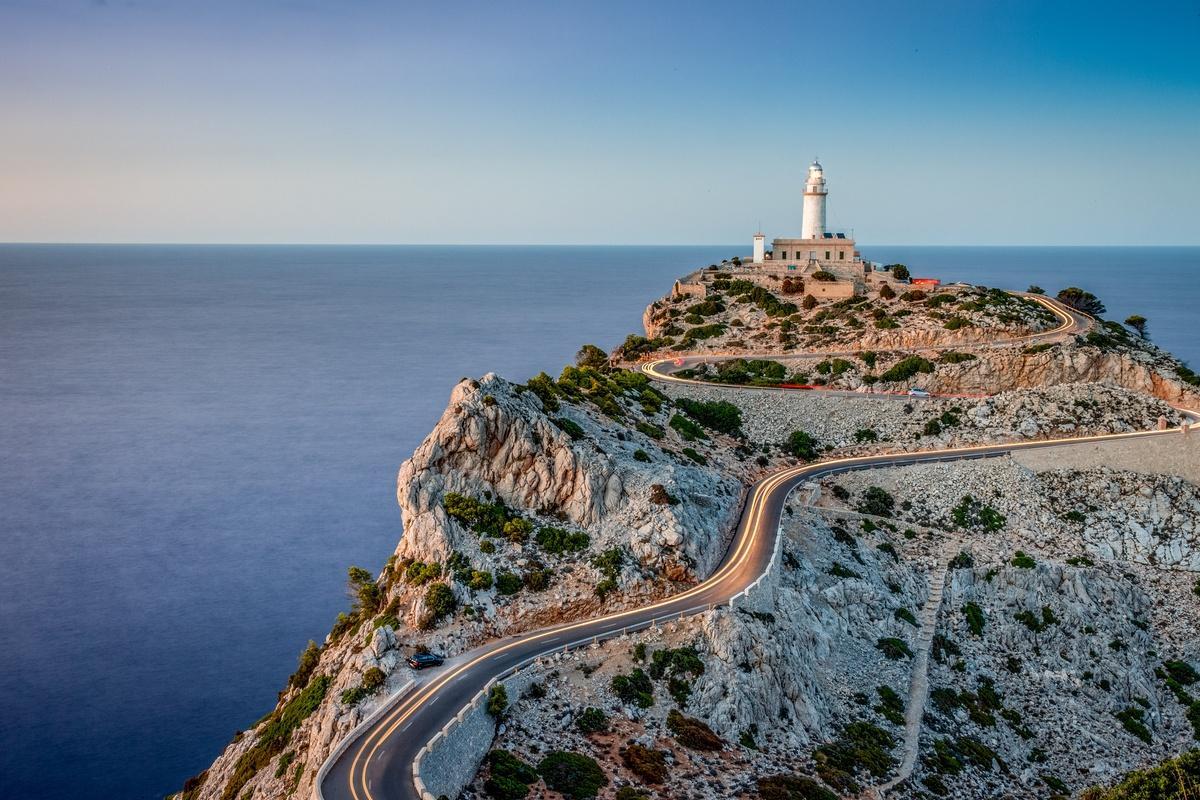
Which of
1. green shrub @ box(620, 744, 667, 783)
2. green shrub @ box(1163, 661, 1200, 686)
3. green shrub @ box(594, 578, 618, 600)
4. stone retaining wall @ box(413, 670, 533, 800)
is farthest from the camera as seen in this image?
green shrub @ box(1163, 661, 1200, 686)

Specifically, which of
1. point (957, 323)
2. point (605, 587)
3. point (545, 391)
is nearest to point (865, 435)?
point (957, 323)

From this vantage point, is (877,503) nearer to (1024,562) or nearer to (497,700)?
(1024,562)

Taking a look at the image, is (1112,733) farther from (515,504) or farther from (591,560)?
(515,504)

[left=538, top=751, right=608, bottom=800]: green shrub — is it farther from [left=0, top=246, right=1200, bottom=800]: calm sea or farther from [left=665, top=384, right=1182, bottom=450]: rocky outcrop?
[left=665, top=384, right=1182, bottom=450]: rocky outcrop

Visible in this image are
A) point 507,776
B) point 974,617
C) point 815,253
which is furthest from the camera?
point 815,253

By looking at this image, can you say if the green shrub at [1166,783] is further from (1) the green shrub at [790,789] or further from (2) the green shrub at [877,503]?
(2) the green shrub at [877,503]

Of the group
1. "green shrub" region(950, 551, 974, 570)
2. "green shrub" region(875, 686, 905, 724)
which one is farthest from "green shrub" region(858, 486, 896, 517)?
"green shrub" region(875, 686, 905, 724)
